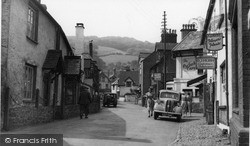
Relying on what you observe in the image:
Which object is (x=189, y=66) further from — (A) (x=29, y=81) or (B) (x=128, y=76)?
(B) (x=128, y=76)

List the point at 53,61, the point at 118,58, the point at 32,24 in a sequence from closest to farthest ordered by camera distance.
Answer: the point at 32,24 → the point at 53,61 → the point at 118,58

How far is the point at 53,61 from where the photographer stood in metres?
16.2

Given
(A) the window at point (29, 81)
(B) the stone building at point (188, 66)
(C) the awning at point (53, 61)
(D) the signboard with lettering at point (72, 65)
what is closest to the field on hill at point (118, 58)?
(B) the stone building at point (188, 66)

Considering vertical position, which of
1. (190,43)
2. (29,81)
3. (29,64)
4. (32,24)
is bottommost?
(29,81)

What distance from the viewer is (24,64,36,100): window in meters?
13.4

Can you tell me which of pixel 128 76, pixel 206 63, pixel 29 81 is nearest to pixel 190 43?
pixel 206 63

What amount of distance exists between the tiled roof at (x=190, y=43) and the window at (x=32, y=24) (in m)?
20.4

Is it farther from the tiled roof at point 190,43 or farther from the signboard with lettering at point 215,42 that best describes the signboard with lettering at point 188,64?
the signboard with lettering at point 215,42

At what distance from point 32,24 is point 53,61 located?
2557 millimetres

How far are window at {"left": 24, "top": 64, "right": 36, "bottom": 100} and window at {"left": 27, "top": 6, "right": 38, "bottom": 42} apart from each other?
1.41 meters

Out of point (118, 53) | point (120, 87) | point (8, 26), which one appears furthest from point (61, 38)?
point (118, 53)

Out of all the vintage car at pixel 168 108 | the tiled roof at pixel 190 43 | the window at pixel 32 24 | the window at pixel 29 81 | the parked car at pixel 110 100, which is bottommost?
the parked car at pixel 110 100

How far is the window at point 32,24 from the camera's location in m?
13.8

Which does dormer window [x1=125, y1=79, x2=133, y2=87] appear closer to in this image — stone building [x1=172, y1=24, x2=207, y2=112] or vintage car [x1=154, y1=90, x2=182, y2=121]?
stone building [x1=172, y1=24, x2=207, y2=112]
